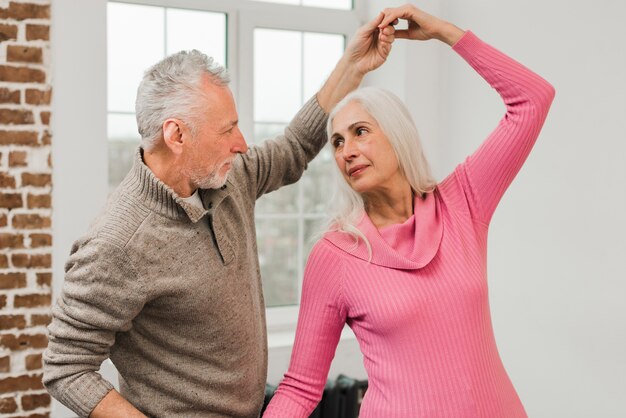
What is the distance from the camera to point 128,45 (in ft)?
10.7

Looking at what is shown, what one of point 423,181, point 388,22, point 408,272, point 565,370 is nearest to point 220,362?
point 408,272

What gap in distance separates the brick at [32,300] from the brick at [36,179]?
17.1 inches

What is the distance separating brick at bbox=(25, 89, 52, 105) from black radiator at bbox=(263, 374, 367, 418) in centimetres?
150

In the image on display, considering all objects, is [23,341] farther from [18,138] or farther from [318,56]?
[318,56]

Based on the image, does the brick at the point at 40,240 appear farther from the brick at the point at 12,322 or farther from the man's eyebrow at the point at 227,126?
the man's eyebrow at the point at 227,126

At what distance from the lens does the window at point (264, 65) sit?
3256mm

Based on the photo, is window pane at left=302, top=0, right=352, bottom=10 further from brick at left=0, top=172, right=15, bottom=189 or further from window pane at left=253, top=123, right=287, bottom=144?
brick at left=0, top=172, right=15, bottom=189

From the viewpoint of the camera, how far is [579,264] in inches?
105

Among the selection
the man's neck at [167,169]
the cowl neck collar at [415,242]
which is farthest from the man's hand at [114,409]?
the cowl neck collar at [415,242]

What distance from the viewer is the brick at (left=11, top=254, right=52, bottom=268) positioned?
9.04 ft

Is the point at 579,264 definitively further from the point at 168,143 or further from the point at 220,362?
the point at 168,143

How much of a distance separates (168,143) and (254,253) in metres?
0.43


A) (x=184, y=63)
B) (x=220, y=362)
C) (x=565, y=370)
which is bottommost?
(x=565, y=370)

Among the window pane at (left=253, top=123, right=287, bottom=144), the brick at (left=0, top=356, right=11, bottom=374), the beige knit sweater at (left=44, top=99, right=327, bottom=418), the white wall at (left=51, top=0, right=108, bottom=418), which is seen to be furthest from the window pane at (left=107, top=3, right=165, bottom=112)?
the beige knit sweater at (left=44, top=99, right=327, bottom=418)
